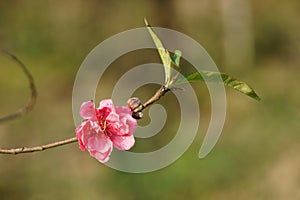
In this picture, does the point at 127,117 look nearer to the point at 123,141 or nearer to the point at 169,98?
the point at 123,141

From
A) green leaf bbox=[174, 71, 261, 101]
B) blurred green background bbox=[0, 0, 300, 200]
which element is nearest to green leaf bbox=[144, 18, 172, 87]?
green leaf bbox=[174, 71, 261, 101]

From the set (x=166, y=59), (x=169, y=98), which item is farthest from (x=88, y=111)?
(x=169, y=98)

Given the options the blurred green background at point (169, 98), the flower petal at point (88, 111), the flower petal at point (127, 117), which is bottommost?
the flower petal at point (127, 117)

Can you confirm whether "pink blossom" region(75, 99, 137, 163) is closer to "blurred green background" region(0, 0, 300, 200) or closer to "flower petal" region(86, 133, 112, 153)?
"flower petal" region(86, 133, 112, 153)

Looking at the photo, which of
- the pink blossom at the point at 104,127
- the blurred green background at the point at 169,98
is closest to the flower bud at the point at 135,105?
the pink blossom at the point at 104,127

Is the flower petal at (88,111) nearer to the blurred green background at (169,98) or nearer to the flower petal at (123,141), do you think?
the flower petal at (123,141)

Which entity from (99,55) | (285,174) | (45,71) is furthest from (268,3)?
(285,174)

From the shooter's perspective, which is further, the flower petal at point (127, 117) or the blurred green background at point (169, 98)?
the blurred green background at point (169, 98)
